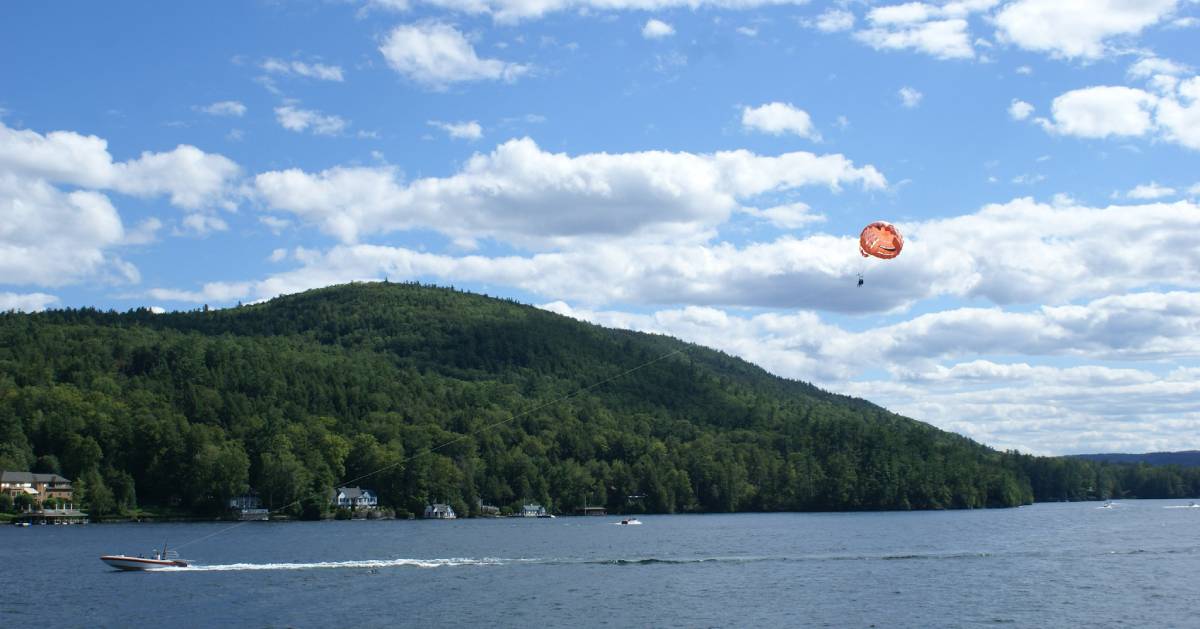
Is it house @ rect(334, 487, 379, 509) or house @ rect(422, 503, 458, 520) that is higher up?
house @ rect(334, 487, 379, 509)

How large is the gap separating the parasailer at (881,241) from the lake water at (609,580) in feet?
58.1

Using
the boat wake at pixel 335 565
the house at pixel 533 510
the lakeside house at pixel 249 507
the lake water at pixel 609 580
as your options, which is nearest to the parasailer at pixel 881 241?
the lake water at pixel 609 580

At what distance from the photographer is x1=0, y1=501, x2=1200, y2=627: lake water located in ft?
171

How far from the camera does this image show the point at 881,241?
59.4 meters

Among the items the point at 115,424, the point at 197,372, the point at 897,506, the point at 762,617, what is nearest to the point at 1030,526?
the point at 897,506

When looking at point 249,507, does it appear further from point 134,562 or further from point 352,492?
point 134,562

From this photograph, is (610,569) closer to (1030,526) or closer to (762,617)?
(762,617)

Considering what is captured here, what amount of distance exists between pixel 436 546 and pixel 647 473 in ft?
324

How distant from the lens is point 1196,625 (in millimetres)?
49781

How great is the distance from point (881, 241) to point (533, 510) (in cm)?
12461

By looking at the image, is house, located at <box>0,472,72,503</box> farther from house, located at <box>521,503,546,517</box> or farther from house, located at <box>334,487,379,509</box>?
house, located at <box>521,503,546,517</box>

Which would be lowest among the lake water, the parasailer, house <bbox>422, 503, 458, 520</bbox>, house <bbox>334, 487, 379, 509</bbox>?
the lake water

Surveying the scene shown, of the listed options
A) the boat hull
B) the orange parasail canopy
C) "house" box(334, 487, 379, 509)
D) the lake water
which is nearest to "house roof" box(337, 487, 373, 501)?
"house" box(334, 487, 379, 509)

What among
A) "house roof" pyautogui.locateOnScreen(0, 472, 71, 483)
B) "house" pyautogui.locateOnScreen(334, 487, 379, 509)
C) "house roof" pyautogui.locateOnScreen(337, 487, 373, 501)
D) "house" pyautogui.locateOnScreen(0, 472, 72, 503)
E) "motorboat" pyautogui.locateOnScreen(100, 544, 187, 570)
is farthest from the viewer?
"house roof" pyautogui.locateOnScreen(337, 487, 373, 501)
